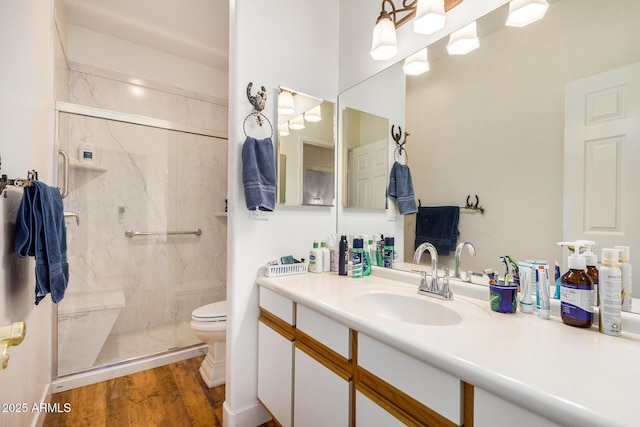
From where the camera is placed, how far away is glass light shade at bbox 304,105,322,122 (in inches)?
71.7

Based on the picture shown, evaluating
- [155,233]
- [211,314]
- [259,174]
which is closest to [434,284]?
[259,174]

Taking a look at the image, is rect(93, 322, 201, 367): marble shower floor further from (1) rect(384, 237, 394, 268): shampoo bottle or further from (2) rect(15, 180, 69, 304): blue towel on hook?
(1) rect(384, 237, 394, 268): shampoo bottle

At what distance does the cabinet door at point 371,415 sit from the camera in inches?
33.6

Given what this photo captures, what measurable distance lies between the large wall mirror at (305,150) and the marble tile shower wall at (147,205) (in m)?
1.44

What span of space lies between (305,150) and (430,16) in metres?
0.91

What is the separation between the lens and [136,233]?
2.73 metres

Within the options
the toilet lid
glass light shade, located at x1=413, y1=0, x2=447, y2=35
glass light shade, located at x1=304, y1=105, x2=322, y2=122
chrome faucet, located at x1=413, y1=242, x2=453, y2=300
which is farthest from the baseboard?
glass light shade, located at x1=413, y1=0, x2=447, y2=35

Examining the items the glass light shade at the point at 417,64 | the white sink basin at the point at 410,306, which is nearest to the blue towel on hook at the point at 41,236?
the white sink basin at the point at 410,306

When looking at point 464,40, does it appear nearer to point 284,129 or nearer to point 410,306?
point 284,129

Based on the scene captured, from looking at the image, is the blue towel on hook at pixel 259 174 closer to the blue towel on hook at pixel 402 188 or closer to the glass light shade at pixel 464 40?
the blue towel on hook at pixel 402 188

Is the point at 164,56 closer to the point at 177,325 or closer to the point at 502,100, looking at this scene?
the point at 177,325

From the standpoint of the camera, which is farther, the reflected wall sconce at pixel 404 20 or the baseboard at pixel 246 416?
the baseboard at pixel 246 416

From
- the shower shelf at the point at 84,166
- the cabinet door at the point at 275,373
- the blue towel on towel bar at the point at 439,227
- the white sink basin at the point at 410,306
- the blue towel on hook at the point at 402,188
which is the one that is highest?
the shower shelf at the point at 84,166

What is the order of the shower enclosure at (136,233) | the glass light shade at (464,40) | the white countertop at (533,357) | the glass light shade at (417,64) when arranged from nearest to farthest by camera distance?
the white countertop at (533,357) < the glass light shade at (464,40) < the glass light shade at (417,64) < the shower enclosure at (136,233)
